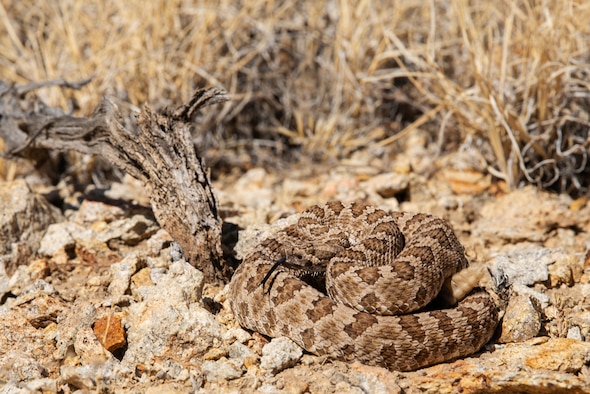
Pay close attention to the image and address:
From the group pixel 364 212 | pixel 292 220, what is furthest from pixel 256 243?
pixel 364 212

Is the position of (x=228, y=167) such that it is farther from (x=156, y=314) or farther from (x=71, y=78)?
(x=156, y=314)

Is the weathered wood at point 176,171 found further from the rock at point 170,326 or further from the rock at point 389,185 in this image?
the rock at point 389,185

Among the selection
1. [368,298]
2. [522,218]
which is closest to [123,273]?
[368,298]

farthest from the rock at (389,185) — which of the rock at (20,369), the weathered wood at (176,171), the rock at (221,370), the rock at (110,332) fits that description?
the rock at (20,369)

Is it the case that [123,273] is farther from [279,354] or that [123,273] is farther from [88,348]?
[279,354]

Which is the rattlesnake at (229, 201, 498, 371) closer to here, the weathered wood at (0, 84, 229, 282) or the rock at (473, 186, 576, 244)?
the weathered wood at (0, 84, 229, 282)
